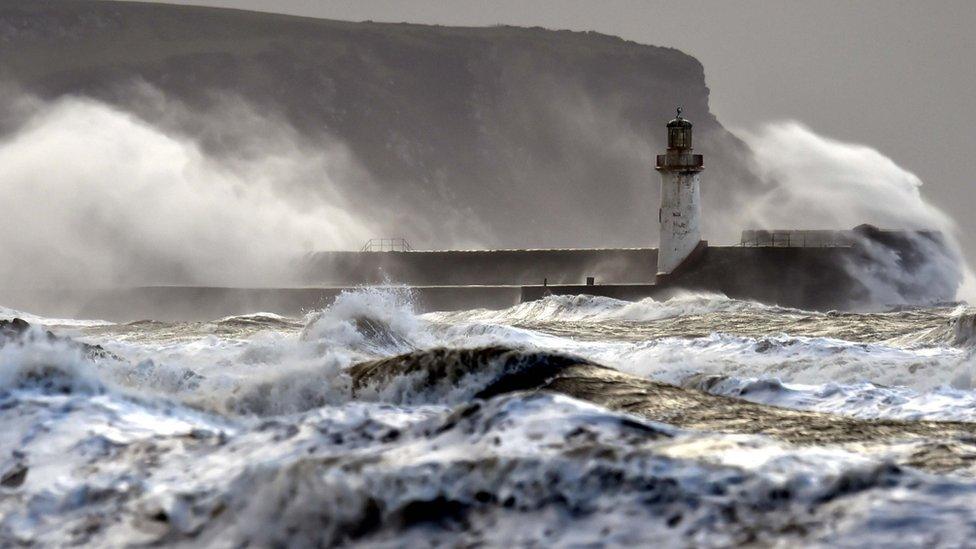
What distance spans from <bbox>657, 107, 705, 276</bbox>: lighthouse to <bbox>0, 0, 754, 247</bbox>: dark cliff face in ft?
151

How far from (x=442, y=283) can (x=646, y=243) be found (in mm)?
53194

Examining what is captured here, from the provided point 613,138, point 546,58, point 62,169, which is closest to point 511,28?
point 546,58

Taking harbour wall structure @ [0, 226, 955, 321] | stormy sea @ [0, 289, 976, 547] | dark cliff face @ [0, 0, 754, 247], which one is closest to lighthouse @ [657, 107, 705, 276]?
harbour wall structure @ [0, 226, 955, 321]

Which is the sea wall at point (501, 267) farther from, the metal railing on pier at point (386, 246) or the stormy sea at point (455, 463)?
the stormy sea at point (455, 463)

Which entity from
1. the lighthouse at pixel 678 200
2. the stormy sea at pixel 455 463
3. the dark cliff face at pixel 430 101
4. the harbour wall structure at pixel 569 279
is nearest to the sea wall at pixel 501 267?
the harbour wall structure at pixel 569 279

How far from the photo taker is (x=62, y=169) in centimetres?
5259

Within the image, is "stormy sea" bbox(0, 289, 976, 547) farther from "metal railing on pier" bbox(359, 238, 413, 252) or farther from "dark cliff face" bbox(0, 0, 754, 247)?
"dark cliff face" bbox(0, 0, 754, 247)

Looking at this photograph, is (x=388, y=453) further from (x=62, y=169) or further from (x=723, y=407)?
(x=62, y=169)

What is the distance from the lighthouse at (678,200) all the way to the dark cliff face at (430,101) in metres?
46.1

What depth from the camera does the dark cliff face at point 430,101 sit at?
83.1 m

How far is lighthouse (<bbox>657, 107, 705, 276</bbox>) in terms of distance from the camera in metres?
32.7

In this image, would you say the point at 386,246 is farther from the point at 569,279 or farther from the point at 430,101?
the point at 569,279

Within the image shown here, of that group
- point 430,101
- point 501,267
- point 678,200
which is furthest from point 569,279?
point 430,101

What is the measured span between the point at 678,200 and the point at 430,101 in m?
57.7
